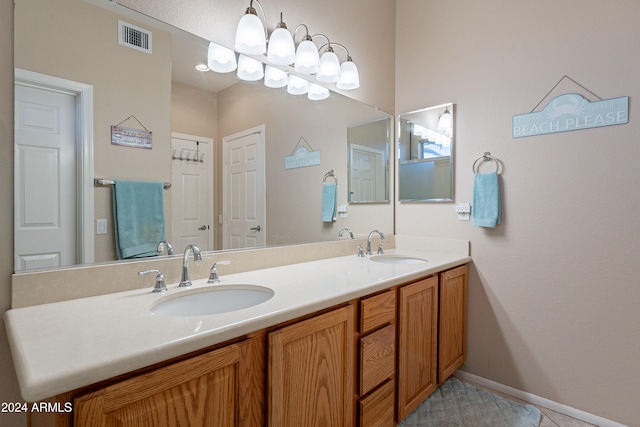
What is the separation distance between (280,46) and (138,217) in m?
1.07

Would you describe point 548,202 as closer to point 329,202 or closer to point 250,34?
point 329,202

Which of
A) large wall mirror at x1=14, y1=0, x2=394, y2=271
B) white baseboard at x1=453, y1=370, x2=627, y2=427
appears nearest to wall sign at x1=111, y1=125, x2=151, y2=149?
large wall mirror at x1=14, y1=0, x2=394, y2=271

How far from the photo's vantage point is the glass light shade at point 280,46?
162 cm

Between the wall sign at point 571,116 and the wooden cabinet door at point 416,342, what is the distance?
104 centimetres

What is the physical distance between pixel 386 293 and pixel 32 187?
4.45 feet

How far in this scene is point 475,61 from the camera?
2.09m

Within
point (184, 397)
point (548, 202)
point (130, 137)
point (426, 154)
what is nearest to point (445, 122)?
point (426, 154)

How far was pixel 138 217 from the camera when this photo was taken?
1.25 m

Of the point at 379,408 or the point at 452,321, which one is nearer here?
the point at 379,408

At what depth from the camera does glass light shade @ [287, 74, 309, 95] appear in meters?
1.83

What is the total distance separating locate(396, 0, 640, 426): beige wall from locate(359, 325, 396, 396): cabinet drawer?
0.95m

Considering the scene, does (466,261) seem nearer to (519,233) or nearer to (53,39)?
(519,233)

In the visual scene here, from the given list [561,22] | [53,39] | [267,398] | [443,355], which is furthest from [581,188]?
[53,39]

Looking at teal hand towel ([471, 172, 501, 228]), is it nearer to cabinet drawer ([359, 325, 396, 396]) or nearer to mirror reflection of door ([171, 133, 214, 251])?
cabinet drawer ([359, 325, 396, 396])
